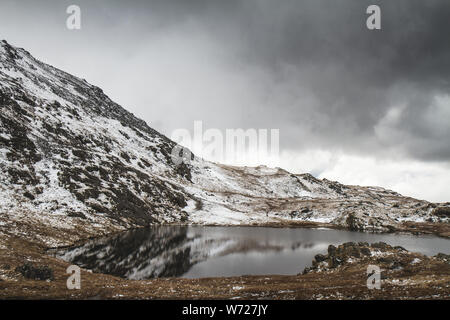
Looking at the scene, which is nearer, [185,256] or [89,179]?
[185,256]

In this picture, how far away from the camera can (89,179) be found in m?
97.3

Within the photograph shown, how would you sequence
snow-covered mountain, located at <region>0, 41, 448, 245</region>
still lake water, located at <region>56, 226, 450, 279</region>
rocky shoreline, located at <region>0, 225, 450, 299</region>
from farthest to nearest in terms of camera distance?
1. snow-covered mountain, located at <region>0, 41, 448, 245</region>
2. still lake water, located at <region>56, 226, 450, 279</region>
3. rocky shoreline, located at <region>0, 225, 450, 299</region>

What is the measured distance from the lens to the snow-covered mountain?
72.2m

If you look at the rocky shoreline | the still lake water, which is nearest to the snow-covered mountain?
the still lake water

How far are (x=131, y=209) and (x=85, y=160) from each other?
32.1 m

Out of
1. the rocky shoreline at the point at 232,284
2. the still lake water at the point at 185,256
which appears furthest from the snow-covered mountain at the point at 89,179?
the rocky shoreline at the point at 232,284

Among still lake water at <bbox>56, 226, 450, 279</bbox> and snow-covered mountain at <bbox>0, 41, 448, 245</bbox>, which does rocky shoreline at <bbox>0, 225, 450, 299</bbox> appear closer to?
still lake water at <bbox>56, 226, 450, 279</bbox>

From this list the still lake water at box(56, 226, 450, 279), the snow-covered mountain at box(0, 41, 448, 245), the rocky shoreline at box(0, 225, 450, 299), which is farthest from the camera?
the snow-covered mountain at box(0, 41, 448, 245)

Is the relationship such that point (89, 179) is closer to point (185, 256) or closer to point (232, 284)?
point (185, 256)

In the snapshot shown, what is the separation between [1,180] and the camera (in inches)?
2734

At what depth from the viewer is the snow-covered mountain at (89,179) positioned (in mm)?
72250

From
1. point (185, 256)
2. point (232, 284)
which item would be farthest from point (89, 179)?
point (232, 284)

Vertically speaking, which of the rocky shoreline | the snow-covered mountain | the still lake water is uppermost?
the snow-covered mountain
